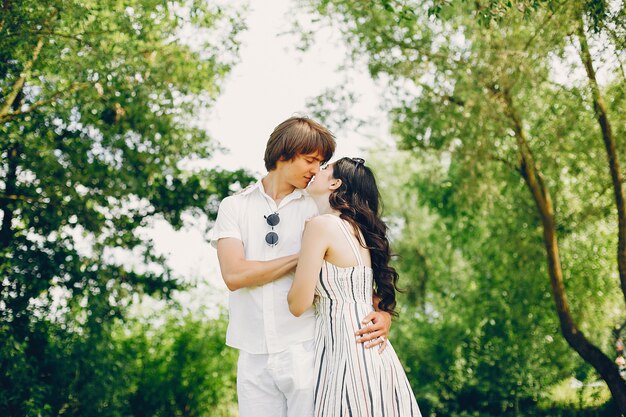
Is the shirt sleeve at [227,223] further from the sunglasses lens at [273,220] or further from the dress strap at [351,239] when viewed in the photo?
the dress strap at [351,239]

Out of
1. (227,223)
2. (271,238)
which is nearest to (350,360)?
(271,238)

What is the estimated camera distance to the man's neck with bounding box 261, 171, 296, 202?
312 centimetres

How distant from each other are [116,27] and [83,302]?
3074 millimetres

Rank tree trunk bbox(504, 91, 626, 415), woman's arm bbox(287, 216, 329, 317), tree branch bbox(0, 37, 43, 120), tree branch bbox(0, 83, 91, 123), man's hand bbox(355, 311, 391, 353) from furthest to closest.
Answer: tree trunk bbox(504, 91, 626, 415)
tree branch bbox(0, 83, 91, 123)
tree branch bbox(0, 37, 43, 120)
man's hand bbox(355, 311, 391, 353)
woman's arm bbox(287, 216, 329, 317)

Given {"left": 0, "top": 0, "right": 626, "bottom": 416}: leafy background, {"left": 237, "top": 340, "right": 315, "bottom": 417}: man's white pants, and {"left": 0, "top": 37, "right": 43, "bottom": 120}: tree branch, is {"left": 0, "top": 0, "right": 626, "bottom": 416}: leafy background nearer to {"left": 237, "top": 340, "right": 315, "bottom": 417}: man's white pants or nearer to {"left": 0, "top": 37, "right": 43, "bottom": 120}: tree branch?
{"left": 0, "top": 37, "right": 43, "bottom": 120}: tree branch

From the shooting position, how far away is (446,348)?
401 inches

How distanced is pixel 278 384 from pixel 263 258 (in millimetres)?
549

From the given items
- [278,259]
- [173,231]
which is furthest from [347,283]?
[173,231]

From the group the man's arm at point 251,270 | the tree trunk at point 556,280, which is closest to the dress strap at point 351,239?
the man's arm at point 251,270

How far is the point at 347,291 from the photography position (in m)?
2.91

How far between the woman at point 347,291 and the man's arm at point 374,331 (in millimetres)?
25

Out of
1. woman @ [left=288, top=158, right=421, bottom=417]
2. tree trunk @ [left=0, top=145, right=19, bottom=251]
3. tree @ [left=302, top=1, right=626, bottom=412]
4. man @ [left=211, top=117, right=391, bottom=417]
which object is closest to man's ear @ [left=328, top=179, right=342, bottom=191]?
woman @ [left=288, top=158, right=421, bottom=417]

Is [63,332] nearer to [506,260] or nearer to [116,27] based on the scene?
[116,27]

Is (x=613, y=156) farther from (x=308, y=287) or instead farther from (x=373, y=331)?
(x=308, y=287)
